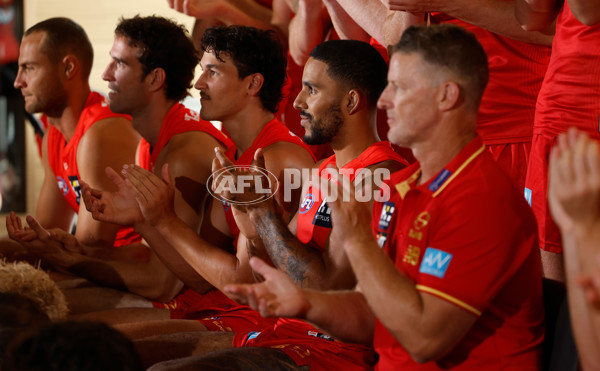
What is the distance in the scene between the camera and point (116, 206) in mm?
2652

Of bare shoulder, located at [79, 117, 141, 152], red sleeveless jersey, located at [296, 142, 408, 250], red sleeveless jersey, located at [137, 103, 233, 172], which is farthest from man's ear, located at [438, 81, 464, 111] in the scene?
bare shoulder, located at [79, 117, 141, 152]

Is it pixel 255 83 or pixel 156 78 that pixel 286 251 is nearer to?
pixel 255 83

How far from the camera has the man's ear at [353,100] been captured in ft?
7.73

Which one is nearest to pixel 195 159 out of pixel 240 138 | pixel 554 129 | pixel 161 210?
pixel 240 138

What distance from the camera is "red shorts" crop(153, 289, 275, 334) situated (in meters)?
2.54

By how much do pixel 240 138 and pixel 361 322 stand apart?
129 centimetres

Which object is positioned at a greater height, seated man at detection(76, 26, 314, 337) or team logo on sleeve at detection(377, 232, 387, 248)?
team logo on sleeve at detection(377, 232, 387, 248)

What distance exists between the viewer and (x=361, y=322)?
178 centimetres

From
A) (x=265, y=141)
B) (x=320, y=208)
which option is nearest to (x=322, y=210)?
(x=320, y=208)

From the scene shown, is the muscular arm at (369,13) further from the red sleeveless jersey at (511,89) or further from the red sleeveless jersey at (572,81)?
the red sleeveless jersey at (572,81)

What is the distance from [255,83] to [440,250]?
155 cm

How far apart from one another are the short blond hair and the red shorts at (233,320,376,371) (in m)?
0.57

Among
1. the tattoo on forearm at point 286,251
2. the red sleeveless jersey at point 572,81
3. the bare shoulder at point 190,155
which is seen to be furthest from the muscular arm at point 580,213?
the bare shoulder at point 190,155

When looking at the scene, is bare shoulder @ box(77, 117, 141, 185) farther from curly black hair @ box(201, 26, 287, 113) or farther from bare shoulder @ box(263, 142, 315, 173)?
bare shoulder @ box(263, 142, 315, 173)
